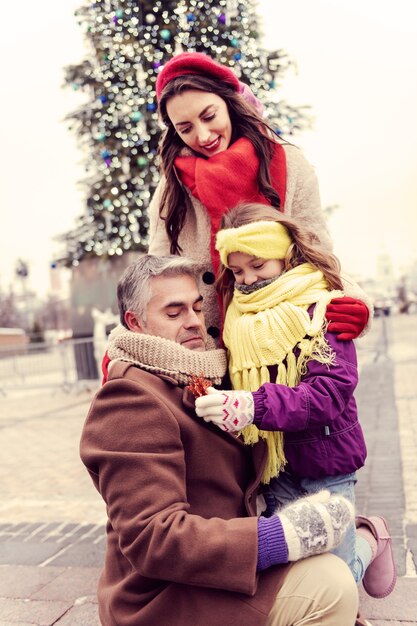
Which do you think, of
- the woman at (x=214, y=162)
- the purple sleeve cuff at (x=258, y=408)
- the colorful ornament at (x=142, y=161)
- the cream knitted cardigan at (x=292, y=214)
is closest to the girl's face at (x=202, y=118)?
the woman at (x=214, y=162)

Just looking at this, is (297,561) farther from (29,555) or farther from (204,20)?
(204,20)

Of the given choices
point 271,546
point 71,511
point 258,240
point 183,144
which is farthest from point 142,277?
point 71,511

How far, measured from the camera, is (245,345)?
2.11 m

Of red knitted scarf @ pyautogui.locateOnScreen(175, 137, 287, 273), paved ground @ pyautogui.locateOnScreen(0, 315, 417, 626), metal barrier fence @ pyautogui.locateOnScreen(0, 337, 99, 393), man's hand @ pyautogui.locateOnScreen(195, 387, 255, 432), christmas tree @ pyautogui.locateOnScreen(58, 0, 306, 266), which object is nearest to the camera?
man's hand @ pyautogui.locateOnScreen(195, 387, 255, 432)

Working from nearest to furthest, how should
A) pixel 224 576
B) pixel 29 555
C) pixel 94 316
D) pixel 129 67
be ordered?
pixel 224 576 < pixel 29 555 < pixel 129 67 < pixel 94 316

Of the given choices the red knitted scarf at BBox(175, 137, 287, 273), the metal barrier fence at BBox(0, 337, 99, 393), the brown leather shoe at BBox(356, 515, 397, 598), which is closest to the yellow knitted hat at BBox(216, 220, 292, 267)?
the red knitted scarf at BBox(175, 137, 287, 273)

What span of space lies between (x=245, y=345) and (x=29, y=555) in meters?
2.40

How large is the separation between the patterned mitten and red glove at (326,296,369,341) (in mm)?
549

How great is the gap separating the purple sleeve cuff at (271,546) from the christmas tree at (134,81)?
569 centimetres

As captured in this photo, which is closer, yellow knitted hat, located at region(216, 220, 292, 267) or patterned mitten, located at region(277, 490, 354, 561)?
patterned mitten, located at region(277, 490, 354, 561)

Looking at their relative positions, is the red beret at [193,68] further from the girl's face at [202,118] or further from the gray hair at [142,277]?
the gray hair at [142,277]

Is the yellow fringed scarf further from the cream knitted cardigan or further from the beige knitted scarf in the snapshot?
the cream knitted cardigan

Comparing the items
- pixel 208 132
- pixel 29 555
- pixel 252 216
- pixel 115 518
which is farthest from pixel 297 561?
pixel 29 555

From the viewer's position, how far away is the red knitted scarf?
2.41 m
